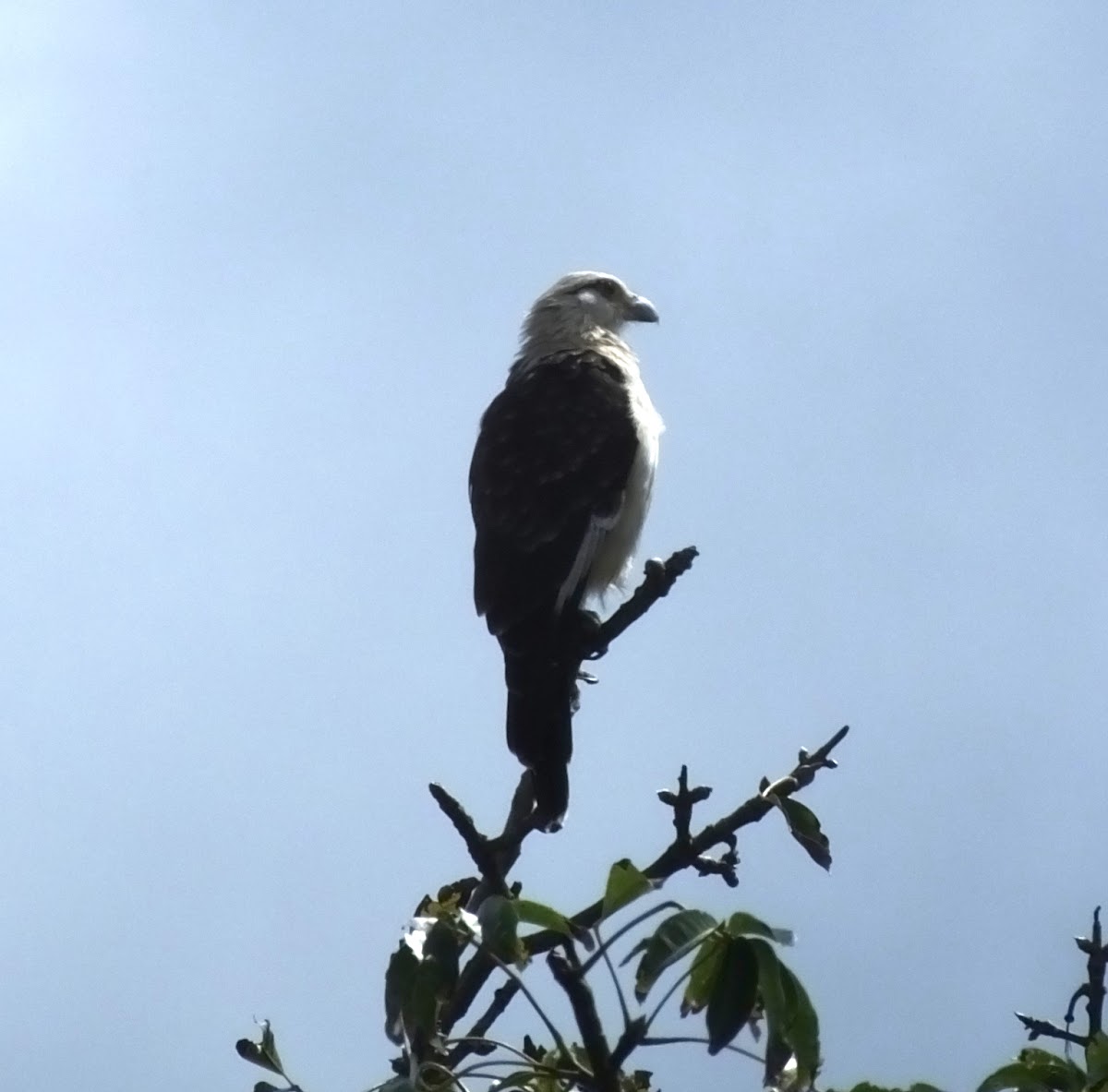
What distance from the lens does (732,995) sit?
2.85m

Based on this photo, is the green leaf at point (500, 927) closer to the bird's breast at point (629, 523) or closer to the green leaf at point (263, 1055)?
the green leaf at point (263, 1055)

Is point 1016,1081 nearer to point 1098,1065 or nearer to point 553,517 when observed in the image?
point 1098,1065

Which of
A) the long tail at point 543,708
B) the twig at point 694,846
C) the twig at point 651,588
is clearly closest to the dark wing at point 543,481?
the long tail at point 543,708

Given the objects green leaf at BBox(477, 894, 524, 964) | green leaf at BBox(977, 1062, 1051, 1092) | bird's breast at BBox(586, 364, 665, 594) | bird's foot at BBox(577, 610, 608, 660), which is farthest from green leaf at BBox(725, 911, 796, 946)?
bird's breast at BBox(586, 364, 665, 594)

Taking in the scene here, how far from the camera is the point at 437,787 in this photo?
161 inches

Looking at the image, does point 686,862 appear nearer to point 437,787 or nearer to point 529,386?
point 437,787

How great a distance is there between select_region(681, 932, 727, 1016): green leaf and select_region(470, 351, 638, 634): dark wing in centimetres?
406

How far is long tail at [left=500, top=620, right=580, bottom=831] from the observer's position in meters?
6.05

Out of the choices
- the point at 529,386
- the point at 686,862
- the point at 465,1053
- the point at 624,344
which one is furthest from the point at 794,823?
the point at 624,344

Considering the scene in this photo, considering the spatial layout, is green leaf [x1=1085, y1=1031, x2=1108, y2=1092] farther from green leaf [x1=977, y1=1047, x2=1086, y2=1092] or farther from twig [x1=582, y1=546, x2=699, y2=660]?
twig [x1=582, y1=546, x2=699, y2=660]

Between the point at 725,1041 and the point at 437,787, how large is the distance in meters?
1.38

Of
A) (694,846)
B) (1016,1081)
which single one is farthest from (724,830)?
(1016,1081)

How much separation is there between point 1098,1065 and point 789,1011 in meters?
0.63

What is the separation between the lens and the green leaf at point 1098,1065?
313 cm
